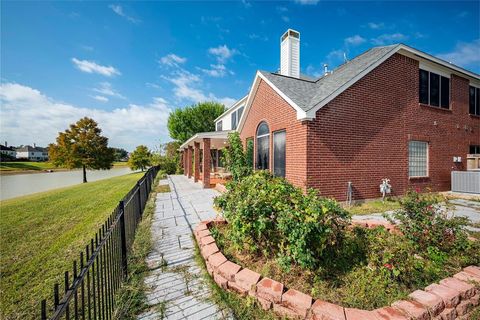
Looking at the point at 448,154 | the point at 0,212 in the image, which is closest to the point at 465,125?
the point at 448,154

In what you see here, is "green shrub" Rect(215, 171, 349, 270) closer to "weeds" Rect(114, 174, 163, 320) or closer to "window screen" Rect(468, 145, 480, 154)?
"weeds" Rect(114, 174, 163, 320)

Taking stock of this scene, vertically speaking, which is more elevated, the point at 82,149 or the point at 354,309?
the point at 82,149

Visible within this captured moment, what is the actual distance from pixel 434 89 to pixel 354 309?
11595mm

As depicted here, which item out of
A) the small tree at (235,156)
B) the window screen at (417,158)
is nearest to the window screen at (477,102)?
the window screen at (417,158)

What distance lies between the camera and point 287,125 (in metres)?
7.88

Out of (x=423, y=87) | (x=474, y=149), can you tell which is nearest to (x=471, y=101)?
(x=474, y=149)

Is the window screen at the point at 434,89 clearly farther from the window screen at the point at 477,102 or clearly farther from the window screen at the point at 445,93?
the window screen at the point at 477,102

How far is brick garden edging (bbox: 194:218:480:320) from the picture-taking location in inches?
86.5

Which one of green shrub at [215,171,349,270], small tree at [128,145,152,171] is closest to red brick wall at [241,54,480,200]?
green shrub at [215,171,349,270]

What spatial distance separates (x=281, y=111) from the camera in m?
8.30

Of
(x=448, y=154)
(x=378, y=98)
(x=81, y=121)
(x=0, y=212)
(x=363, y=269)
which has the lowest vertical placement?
Answer: (x=0, y=212)

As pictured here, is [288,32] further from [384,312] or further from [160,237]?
[384,312]

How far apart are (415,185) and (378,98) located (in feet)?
13.5

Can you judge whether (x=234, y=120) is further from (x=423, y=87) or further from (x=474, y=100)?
(x=474, y=100)
